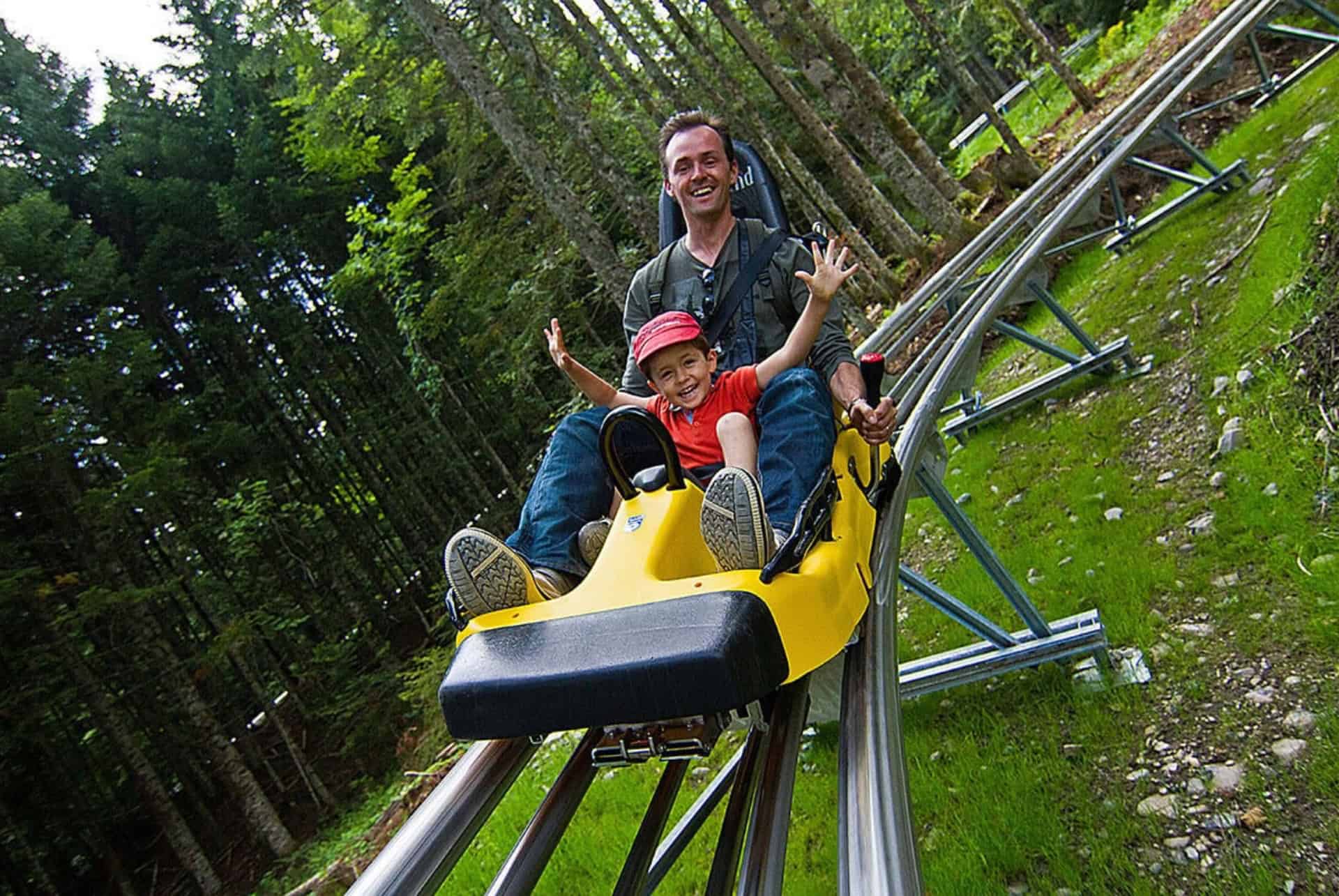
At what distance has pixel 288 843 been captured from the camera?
515 inches

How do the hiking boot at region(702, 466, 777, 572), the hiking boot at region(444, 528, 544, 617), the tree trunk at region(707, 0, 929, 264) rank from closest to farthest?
the hiking boot at region(702, 466, 777, 572)
the hiking boot at region(444, 528, 544, 617)
the tree trunk at region(707, 0, 929, 264)

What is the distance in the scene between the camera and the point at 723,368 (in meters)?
3.21

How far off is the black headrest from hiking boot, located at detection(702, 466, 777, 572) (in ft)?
6.56

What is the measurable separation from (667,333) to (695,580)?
A: 1002mm

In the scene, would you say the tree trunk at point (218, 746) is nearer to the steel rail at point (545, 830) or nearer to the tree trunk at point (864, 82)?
the tree trunk at point (864, 82)

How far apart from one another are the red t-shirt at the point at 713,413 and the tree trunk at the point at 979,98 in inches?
356

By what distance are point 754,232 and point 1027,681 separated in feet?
6.26

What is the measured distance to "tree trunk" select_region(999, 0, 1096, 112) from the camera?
13195mm

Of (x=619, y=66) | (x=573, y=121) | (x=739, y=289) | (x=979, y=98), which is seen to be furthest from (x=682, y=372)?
(x=979, y=98)

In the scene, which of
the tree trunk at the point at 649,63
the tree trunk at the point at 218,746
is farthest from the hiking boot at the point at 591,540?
the tree trunk at the point at 218,746

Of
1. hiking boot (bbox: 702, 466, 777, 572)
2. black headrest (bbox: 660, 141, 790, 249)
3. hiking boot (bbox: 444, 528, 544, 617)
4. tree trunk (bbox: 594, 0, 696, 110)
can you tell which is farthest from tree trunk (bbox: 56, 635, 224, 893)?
hiking boot (bbox: 702, 466, 777, 572)

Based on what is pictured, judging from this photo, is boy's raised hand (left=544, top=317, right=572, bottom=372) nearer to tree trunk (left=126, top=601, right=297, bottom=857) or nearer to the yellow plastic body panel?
the yellow plastic body panel

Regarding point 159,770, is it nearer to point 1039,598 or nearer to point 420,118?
point 420,118

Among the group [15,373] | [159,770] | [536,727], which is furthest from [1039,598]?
[159,770]
